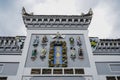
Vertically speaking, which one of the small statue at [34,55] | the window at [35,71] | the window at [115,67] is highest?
the small statue at [34,55]

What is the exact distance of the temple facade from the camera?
21500mm

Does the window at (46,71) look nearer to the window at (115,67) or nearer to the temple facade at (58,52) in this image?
the temple facade at (58,52)

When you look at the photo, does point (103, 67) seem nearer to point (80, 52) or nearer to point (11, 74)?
point (80, 52)

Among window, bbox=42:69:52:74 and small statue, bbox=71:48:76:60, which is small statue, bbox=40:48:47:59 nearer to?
window, bbox=42:69:52:74

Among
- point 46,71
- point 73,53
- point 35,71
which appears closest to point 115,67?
point 73,53

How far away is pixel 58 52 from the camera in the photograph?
78.7ft

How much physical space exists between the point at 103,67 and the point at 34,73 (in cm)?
805

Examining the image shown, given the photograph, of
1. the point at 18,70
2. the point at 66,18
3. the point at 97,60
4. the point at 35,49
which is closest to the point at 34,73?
the point at 18,70

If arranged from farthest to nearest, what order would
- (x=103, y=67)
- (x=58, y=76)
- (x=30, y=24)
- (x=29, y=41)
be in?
(x=30, y=24) → (x=29, y=41) → (x=103, y=67) → (x=58, y=76)

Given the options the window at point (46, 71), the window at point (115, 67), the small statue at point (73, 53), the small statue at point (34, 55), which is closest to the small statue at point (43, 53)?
the small statue at point (34, 55)

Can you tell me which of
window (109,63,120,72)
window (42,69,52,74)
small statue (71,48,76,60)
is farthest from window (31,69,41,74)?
window (109,63,120,72)

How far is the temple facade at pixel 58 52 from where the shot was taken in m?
21.5

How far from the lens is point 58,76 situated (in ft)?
69.4

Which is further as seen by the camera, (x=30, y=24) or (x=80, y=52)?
(x=30, y=24)
